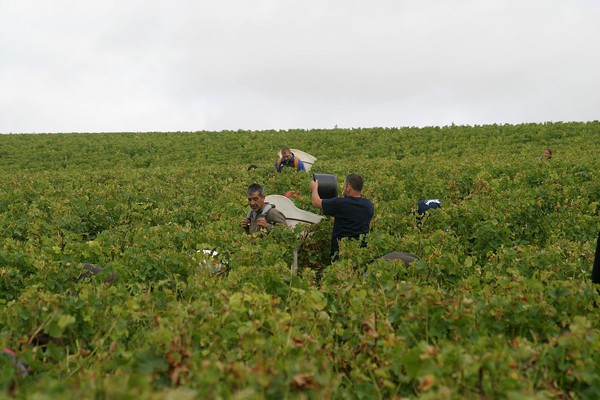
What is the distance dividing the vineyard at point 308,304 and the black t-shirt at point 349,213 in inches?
11.7

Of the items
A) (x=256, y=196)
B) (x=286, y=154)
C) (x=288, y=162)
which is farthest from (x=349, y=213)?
(x=288, y=162)

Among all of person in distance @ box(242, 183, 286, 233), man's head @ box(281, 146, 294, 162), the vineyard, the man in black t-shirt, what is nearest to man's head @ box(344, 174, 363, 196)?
the man in black t-shirt

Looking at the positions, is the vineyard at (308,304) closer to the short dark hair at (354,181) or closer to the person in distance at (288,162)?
the short dark hair at (354,181)

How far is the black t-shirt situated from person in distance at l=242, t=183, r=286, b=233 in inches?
36.1

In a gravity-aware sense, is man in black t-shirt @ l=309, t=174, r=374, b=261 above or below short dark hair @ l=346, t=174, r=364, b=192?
below

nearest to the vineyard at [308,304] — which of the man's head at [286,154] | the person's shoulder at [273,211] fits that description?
the person's shoulder at [273,211]

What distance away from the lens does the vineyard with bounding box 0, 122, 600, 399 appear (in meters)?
3.03

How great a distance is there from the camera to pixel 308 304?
13.4ft

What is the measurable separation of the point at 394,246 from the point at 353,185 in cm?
86

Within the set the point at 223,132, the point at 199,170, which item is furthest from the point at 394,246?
the point at 223,132

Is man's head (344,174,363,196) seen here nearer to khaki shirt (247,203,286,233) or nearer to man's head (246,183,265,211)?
khaki shirt (247,203,286,233)

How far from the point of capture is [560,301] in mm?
4141

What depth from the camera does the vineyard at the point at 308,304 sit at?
3025 millimetres

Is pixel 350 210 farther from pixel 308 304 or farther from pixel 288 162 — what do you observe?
pixel 288 162
